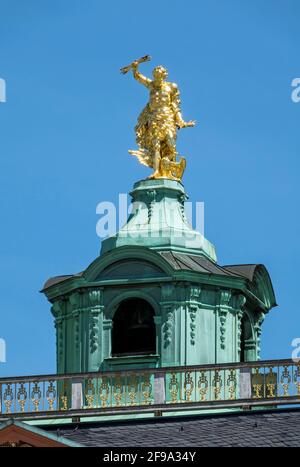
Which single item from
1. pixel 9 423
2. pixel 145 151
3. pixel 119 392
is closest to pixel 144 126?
pixel 145 151

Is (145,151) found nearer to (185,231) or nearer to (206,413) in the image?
(185,231)

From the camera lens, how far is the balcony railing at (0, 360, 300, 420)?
4203 inches

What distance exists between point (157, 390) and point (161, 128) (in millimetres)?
9214

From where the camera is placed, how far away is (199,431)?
10425 cm

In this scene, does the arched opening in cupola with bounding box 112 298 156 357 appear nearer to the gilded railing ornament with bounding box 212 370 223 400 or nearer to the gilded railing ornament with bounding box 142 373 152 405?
the gilded railing ornament with bounding box 142 373 152 405

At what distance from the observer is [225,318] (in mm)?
111188

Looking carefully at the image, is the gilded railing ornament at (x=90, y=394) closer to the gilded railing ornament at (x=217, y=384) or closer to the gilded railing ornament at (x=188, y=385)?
the gilded railing ornament at (x=188, y=385)

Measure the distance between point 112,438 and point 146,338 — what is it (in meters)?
7.88

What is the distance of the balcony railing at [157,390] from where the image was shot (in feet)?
350

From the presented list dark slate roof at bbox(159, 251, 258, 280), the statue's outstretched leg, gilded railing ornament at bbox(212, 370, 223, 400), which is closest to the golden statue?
the statue's outstretched leg

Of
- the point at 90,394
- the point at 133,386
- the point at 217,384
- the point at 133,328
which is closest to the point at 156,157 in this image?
the point at 133,328

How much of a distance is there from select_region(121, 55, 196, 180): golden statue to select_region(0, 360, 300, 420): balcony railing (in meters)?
7.40

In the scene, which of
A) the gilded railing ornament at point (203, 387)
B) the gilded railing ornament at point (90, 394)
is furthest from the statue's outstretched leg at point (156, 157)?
the gilded railing ornament at point (203, 387)

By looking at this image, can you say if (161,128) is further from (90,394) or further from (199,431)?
(199,431)
